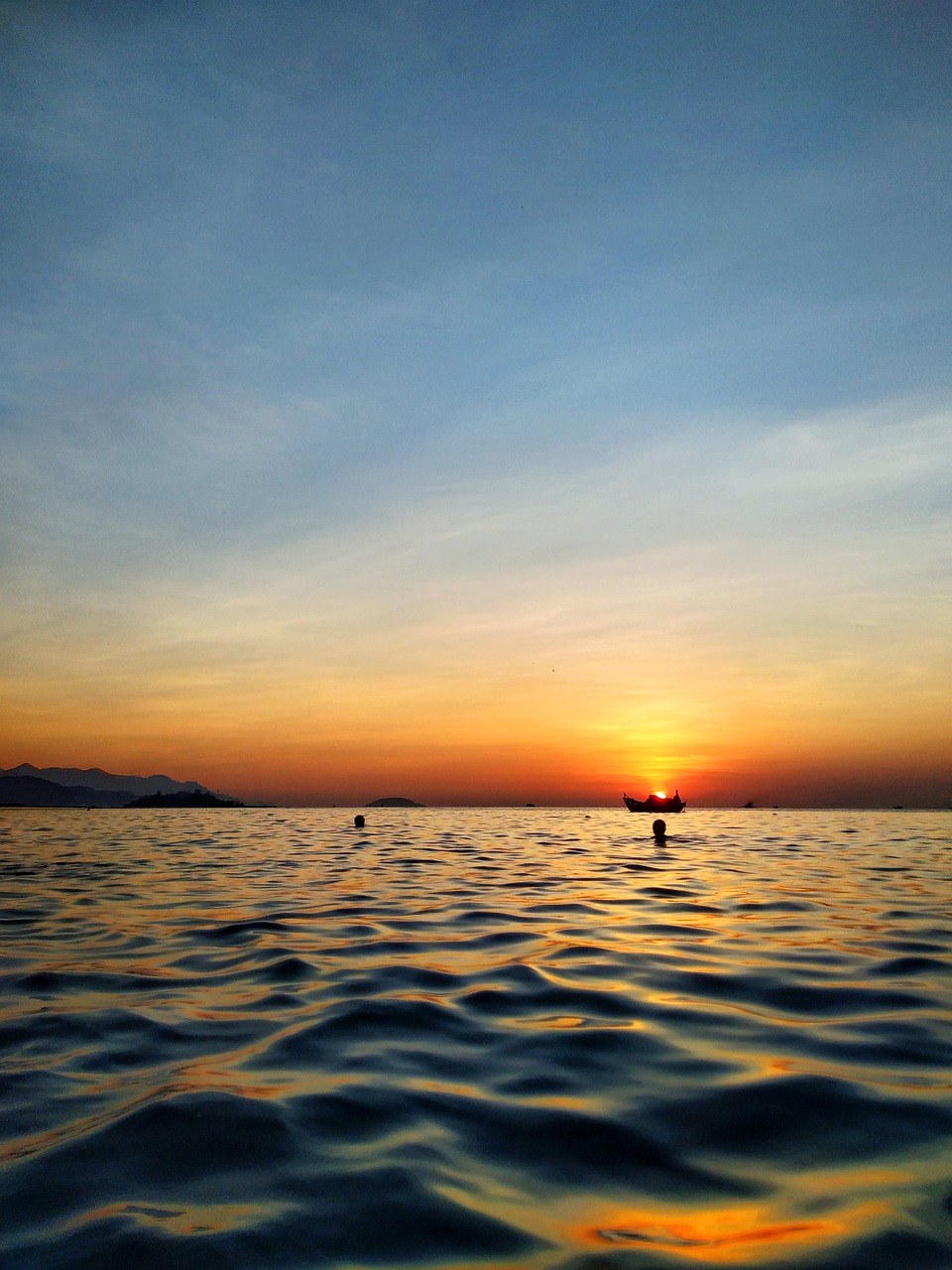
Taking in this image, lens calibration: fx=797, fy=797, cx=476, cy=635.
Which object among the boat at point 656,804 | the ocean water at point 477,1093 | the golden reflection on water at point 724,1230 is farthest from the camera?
the boat at point 656,804

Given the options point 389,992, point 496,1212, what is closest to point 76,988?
point 389,992

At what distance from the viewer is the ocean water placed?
3941 mm

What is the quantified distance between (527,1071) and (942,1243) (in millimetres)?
3225

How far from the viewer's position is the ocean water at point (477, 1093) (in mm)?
3941

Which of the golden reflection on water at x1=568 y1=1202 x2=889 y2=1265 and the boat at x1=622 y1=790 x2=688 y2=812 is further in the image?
the boat at x1=622 y1=790 x2=688 y2=812

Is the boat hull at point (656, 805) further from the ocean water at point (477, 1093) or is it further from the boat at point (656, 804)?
the ocean water at point (477, 1093)

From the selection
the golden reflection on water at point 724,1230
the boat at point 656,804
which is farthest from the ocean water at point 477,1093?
the boat at point 656,804

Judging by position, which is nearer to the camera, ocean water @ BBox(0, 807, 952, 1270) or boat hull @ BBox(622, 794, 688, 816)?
ocean water @ BBox(0, 807, 952, 1270)

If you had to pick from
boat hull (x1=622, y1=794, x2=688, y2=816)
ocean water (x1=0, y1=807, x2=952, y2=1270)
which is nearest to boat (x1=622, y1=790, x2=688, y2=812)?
boat hull (x1=622, y1=794, x2=688, y2=816)

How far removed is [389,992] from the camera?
29.6ft

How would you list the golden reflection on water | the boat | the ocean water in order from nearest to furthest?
the golden reflection on water, the ocean water, the boat

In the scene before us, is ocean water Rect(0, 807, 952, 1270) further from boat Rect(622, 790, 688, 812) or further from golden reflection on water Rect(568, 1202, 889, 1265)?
boat Rect(622, 790, 688, 812)

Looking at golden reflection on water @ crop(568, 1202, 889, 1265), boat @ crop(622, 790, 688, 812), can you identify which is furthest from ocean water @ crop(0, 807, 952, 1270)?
boat @ crop(622, 790, 688, 812)

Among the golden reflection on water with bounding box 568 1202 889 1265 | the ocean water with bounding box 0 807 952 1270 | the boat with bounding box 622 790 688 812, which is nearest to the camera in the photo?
the golden reflection on water with bounding box 568 1202 889 1265
